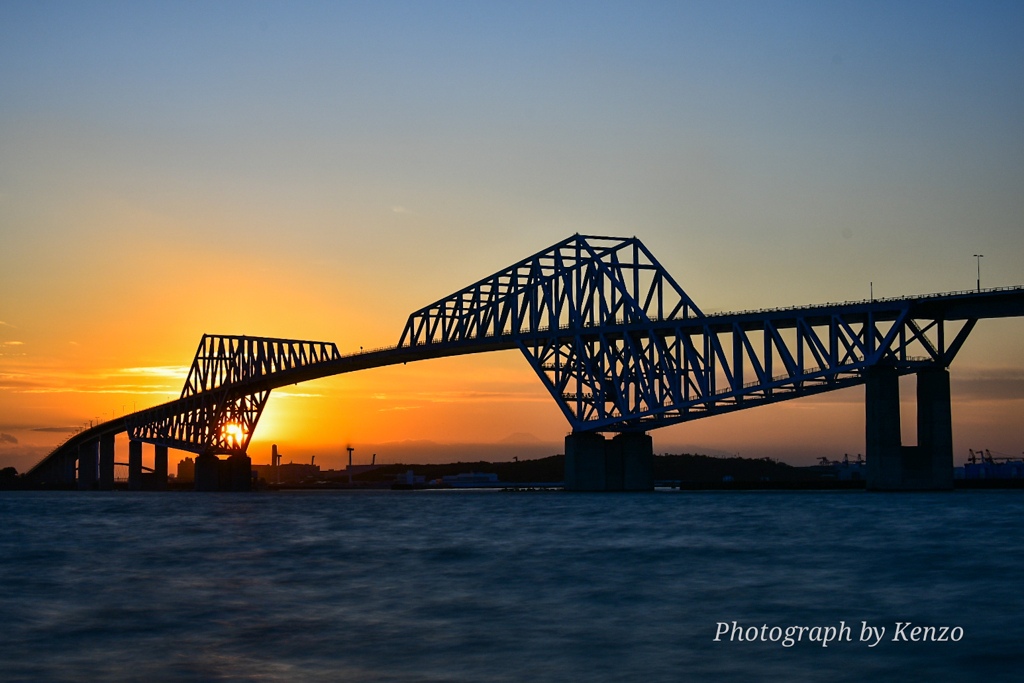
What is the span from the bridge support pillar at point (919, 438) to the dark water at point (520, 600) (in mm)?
21393

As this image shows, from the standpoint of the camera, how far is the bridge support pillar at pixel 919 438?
79562 mm

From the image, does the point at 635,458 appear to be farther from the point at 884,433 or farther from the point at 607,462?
the point at 884,433

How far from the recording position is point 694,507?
75.8 meters

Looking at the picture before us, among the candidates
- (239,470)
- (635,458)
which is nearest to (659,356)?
(635,458)

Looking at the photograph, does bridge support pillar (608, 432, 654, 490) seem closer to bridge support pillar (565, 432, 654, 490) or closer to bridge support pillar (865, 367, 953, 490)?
bridge support pillar (565, 432, 654, 490)

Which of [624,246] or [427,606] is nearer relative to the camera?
[427,606]

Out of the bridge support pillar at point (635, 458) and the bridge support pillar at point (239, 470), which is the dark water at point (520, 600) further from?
the bridge support pillar at point (239, 470)

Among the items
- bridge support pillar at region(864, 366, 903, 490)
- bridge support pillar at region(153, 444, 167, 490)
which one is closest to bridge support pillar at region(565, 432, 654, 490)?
bridge support pillar at region(864, 366, 903, 490)

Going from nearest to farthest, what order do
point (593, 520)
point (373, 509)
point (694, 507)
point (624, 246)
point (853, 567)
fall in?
point (853, 567)
point (593, 520)
point (694, 507)
point (373, 509)
point (624, 246)

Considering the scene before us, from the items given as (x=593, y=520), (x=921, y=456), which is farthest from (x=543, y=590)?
(x=921, y=456)

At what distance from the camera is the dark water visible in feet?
74.0

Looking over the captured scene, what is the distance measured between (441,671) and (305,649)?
403cm

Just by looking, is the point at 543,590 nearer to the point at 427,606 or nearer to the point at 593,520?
the point at 427,606

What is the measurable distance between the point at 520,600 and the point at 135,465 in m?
172
